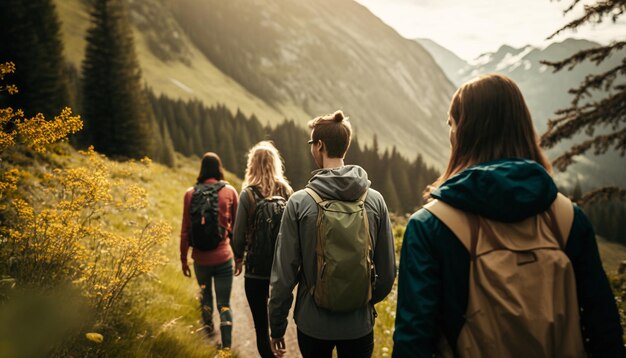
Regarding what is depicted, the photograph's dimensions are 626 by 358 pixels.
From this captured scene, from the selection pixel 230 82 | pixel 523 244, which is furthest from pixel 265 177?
pixel 230 82

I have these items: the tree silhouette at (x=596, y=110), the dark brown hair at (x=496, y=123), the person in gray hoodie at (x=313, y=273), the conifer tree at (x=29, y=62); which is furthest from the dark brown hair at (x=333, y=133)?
the conifer tree at (x=29, y=62)

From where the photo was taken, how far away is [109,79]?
31.7 m

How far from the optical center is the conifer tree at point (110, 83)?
31516 mm

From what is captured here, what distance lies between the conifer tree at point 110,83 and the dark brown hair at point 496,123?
118ft

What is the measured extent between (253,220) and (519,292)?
336cm

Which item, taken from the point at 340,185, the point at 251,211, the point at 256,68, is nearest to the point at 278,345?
the point at 340,185

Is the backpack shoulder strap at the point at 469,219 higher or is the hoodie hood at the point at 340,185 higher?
the backpack shoulder strap at the point at 469,219

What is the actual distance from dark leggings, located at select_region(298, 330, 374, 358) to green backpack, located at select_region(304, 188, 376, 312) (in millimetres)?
381

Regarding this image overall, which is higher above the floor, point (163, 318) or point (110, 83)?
point (163, 318)

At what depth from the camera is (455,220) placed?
1806 mm

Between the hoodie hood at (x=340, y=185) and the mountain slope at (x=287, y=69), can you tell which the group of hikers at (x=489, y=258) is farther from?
the mountain slope at (x=287, y=69)

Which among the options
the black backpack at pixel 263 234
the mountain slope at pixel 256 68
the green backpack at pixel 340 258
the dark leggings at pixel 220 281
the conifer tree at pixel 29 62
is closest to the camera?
the green backpack at pixel 340 258

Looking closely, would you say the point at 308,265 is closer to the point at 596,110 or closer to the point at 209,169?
the point at 209,169

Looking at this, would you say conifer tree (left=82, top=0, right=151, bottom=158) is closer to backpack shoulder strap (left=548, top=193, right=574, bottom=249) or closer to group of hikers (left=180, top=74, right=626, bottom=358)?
group of hikers (left=180, top=74, right=626, bottom=358)
